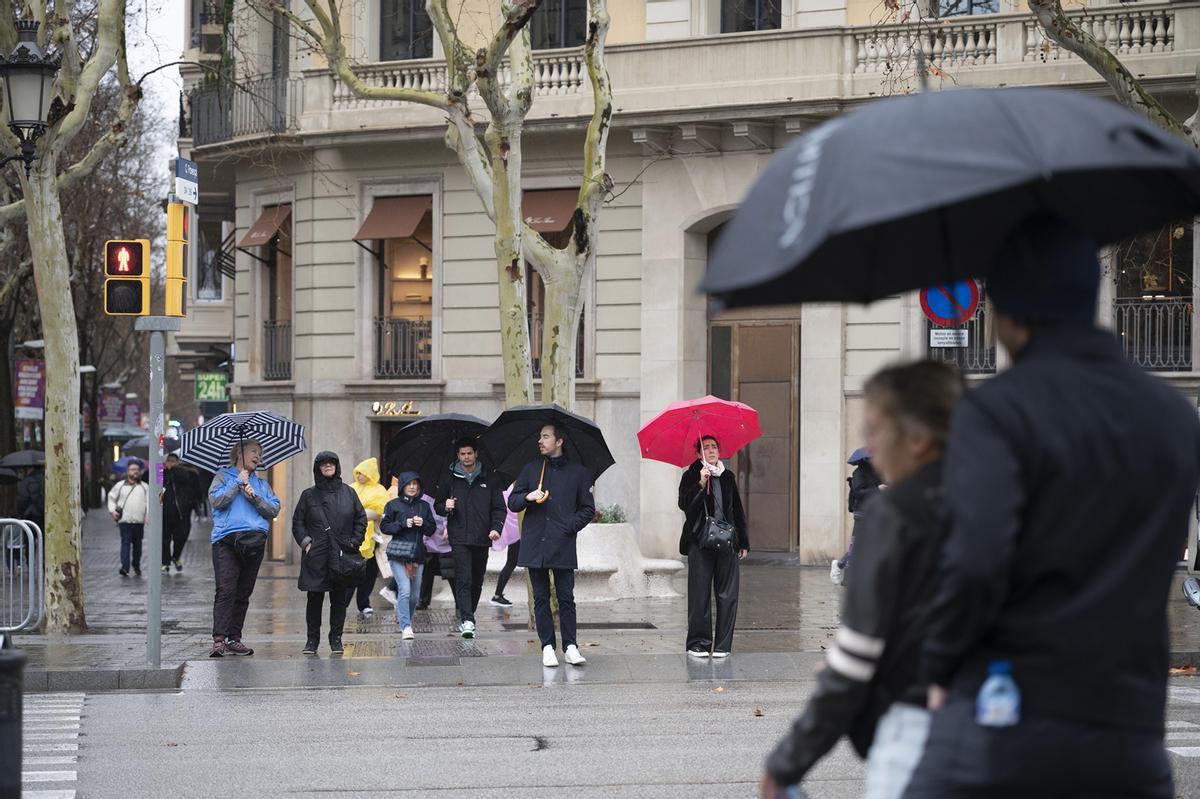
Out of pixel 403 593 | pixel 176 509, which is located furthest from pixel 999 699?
pixel 176 509

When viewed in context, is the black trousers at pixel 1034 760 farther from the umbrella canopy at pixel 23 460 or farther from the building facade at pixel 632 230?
the umbrella canopy at pixel 23 460

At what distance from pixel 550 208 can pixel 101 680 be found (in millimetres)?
15310

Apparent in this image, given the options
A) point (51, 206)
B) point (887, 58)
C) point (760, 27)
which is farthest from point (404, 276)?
point (51, 206)

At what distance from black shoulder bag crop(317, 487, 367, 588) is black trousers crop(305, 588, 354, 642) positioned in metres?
0.19

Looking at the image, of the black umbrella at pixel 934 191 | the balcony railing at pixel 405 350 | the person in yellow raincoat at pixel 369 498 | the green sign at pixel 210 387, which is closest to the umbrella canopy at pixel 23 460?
the balcony railing at pixel 405 350

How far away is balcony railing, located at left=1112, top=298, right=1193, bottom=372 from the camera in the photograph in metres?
24.2

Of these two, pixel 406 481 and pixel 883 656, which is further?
pixel 406 481

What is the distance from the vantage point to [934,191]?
339cm

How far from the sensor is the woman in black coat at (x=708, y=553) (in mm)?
13641

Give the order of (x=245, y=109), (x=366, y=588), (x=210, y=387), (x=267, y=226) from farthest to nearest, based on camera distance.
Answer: (x=210, y=387) → (x=245, y=109) → (x=267, y=226) → (x=366, y=588)

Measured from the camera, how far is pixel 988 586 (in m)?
3.31

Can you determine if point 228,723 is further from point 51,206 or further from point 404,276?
point 404,276

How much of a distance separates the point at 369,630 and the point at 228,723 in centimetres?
618

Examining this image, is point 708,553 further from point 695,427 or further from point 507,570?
Result: point 507,570
